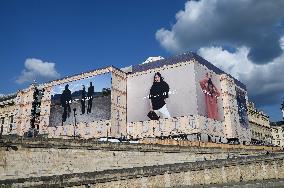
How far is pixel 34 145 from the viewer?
837 inches

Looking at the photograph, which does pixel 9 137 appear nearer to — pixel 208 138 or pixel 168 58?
pixel 208 138

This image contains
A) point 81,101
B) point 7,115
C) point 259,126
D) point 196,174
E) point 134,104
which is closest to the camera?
point 196,174

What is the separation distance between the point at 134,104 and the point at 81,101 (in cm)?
1040

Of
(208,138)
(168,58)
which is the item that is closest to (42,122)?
(168,58)

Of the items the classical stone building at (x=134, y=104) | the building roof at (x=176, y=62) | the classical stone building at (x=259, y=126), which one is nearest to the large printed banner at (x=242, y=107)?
the classical stone building at (x=134, y=104)

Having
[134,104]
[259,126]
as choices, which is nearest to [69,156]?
[134,104]

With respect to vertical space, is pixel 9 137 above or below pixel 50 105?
below

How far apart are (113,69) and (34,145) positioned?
41.5 meters

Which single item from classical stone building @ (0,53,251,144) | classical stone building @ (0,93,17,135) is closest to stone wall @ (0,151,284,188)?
classical stone building @ (0,53,251,144)

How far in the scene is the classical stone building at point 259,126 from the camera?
83562 millimetres

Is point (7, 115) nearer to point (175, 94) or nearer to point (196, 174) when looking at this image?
point (175, 94)

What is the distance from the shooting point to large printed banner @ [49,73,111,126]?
6028cm

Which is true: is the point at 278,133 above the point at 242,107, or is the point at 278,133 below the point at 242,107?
below

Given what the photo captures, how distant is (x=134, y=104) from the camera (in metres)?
64.0
